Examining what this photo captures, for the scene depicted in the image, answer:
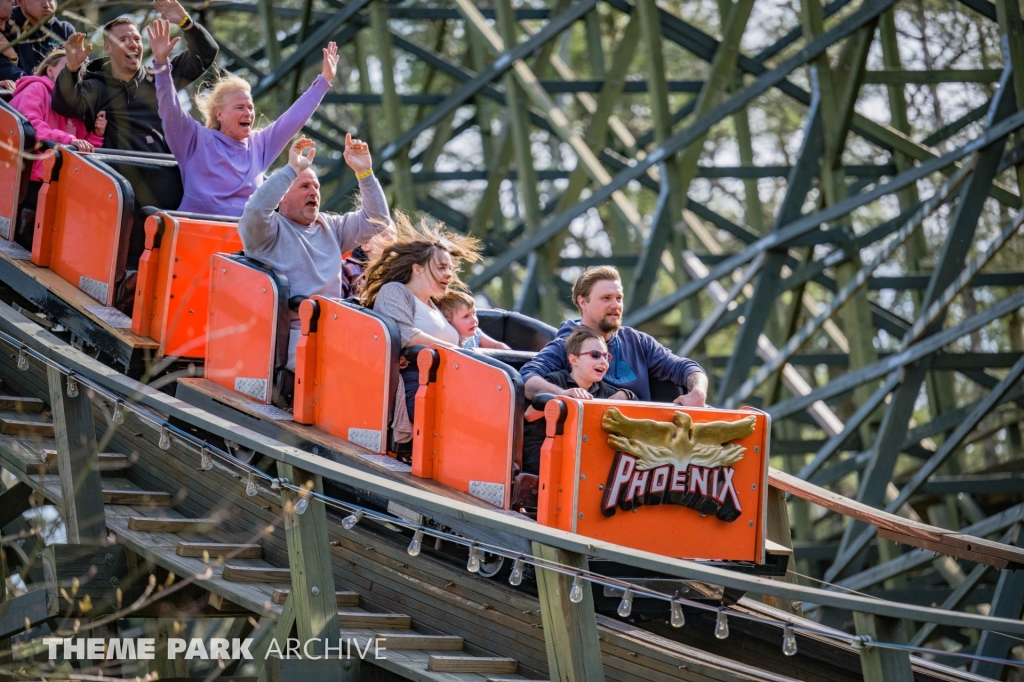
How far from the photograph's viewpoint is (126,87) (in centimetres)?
738

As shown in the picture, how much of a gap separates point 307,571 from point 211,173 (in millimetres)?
3171

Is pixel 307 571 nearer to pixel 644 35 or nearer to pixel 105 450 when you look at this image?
pixel 105 450

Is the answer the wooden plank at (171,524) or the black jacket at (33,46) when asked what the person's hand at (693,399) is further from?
the black jacket at (33,46)

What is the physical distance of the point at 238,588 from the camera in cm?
491

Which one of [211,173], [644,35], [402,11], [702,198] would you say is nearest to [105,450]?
[211,173]

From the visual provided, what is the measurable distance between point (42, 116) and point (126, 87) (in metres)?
0.47

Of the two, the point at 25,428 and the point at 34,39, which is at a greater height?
the point at 34,39

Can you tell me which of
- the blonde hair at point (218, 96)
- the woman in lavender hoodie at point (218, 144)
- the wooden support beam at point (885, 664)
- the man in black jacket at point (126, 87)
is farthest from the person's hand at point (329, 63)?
the wooden support beam at point (885, 664)

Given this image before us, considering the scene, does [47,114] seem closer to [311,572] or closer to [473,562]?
[311,572]

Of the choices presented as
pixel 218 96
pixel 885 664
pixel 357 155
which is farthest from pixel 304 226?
pixel 885 664

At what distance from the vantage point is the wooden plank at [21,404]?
20.7ft

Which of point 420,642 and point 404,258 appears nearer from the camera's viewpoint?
point 420,642

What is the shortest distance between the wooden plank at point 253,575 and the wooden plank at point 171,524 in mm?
245

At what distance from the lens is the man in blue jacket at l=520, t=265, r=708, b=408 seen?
5375 millimetres
